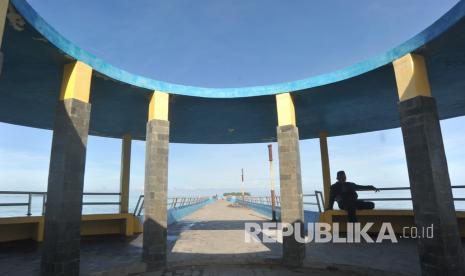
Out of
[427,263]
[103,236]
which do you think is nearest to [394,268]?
[427,263]

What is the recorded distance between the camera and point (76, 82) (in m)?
6.08

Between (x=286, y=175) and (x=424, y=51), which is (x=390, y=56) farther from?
(x=286, y=175)

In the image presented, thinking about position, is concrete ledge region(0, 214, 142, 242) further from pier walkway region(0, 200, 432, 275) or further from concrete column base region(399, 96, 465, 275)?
concrete column base region(399, 96, 465, 275)

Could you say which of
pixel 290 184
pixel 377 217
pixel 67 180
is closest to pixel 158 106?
pixel 67 180

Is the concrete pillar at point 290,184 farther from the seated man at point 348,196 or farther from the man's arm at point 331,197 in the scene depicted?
the man's arm at point 331,197

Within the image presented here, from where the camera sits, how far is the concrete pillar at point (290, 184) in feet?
23.3

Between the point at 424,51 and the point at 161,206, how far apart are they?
6.94 meters

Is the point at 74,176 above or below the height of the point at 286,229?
above

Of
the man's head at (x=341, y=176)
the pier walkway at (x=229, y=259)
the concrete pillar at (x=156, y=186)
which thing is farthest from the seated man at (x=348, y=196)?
the concrete pillar at (x=156, y=186)

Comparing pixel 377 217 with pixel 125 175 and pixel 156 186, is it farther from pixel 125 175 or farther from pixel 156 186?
pixel 125 175

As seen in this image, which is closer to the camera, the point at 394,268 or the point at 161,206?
the point at 394,268

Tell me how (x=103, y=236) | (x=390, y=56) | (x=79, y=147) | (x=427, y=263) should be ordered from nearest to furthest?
(x=427, y=263) < (x=79, y=147) < (x=390, y=56) < (x=103, y=236)

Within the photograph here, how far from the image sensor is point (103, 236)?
35.1ft

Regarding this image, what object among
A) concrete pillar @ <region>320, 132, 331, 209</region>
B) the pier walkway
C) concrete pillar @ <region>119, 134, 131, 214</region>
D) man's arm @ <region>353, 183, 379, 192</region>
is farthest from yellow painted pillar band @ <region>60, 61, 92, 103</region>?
concrete pillar @ <region>320, 132, 331, 209</region>
